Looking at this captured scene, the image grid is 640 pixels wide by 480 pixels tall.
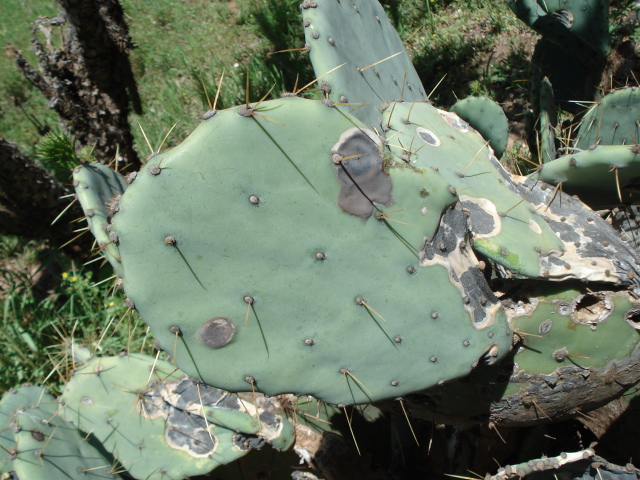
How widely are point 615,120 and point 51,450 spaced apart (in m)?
2.29

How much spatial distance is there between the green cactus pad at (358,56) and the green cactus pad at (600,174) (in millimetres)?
536

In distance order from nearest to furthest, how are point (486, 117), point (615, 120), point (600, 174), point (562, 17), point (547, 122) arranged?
→ point (600, 174) < point (615, 120) < point (486, 117) < point (547, 122) < point (562, 17)

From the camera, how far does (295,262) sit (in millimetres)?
1229

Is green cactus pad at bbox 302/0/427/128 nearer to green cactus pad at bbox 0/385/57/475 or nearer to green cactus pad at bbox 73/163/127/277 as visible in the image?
green cactus pad at bbox 73/163/127/277

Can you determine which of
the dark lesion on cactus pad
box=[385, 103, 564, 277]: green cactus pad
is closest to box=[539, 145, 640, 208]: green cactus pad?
box=[385, 103, 564, 277]: green cactus pad

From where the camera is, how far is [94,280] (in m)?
3.31

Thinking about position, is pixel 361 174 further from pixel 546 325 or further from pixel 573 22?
pixel 573 22

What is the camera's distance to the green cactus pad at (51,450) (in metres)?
1.75

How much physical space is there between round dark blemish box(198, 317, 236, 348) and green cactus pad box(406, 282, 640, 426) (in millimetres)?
727

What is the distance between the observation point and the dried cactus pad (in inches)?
44.7

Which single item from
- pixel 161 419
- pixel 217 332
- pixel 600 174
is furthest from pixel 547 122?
pixel 161 419

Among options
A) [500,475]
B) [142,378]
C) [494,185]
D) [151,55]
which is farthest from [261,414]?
[151,55]

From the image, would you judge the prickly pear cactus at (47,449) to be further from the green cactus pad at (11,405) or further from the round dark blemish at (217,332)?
the round dark blemish at (217,332)

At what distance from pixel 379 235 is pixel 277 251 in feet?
0.77
